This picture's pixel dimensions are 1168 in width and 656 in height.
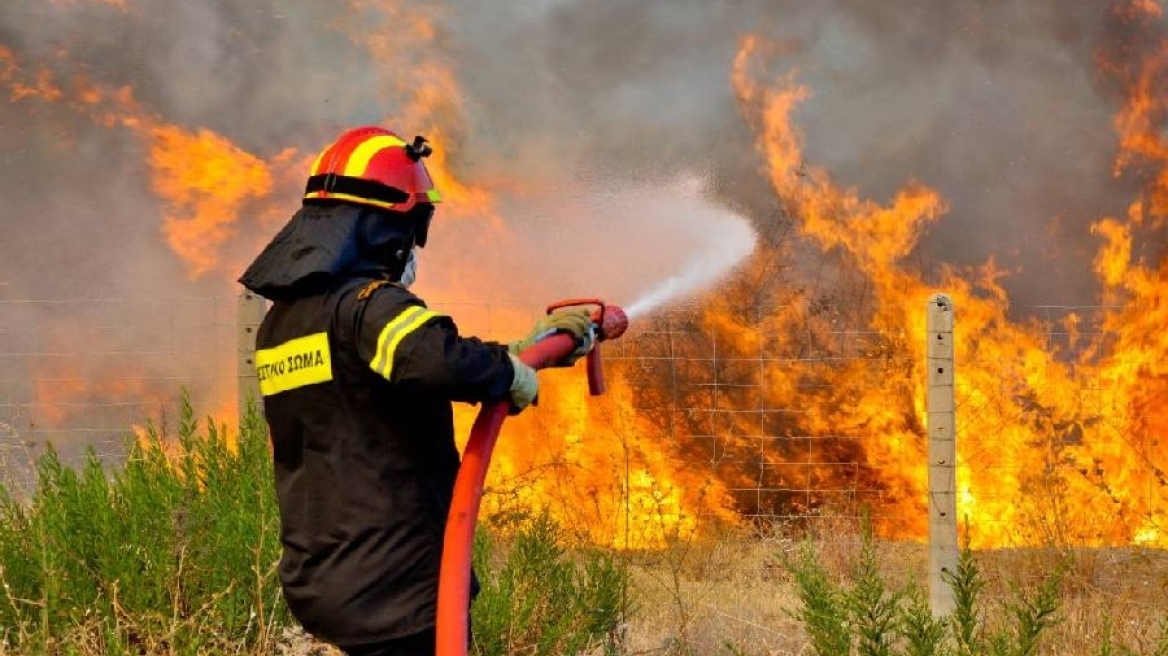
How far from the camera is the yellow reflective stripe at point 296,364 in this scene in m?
2.48

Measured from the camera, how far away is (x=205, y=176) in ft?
33.7

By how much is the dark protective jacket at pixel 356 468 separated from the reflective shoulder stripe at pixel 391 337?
6 centimetres

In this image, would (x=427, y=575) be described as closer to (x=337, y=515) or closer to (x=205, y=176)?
(x=337, y=515)

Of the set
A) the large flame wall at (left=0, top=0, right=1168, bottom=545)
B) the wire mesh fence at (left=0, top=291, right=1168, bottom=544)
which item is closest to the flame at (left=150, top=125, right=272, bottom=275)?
the large flame wall at (left=0, top=0, right=1168, bottom=545)

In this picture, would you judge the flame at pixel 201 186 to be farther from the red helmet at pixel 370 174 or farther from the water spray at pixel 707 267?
the red helmet at pixel 370 174

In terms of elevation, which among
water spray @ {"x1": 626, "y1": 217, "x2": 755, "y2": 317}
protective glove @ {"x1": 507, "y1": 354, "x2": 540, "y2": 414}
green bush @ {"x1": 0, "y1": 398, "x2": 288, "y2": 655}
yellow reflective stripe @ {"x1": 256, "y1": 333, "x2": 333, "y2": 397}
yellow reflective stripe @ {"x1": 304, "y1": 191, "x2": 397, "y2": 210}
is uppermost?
water spray @ {"x1": 626, "y1": 217, "x2": 755, "y2": 317}

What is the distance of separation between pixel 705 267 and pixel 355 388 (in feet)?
28.6

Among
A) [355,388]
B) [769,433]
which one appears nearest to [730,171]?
[769,433]

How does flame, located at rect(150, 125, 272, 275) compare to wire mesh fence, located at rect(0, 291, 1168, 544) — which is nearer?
wire mesh fence, located at rect(0, 291, 1168, 544)

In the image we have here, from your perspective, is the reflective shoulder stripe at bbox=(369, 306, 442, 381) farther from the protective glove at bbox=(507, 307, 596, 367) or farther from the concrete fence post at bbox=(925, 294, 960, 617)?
the concrete fence post at bbox=(925, 294, 960, 617)

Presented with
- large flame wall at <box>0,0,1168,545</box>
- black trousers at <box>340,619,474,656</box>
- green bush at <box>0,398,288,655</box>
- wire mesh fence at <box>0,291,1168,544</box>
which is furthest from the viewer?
large flame wall at <box>0,0,1168,545</box>

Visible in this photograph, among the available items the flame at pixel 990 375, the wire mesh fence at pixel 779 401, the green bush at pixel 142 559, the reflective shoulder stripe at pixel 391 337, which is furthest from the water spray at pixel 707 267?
the reflective shoulder stripe at pixel 391 337

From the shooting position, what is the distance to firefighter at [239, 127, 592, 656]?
97.3 inches

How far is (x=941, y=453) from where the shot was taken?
5.40 meters
